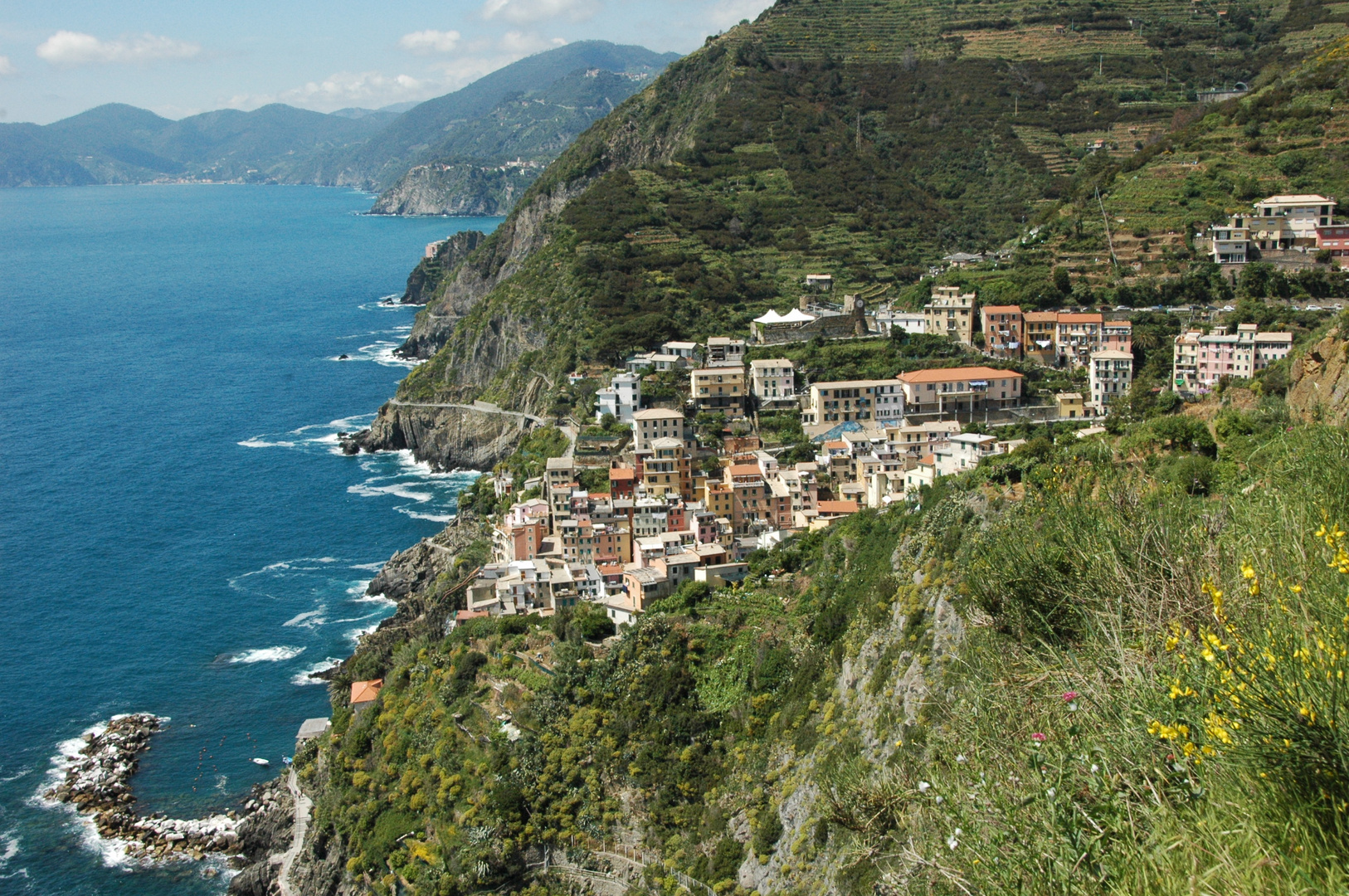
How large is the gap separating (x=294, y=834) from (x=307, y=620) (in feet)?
48.8

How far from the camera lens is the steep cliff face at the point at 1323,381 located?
21250mm

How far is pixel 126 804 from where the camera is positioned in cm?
3466

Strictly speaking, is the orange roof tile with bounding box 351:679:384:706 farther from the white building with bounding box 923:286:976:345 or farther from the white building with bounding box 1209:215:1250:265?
the white building with bounding box 1209:215:1250:265

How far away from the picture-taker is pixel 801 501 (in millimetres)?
41031

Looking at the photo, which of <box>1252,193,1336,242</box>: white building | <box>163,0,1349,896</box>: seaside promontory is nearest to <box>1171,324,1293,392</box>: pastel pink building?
<box>163,0,1349,896</box>: seaside promontory

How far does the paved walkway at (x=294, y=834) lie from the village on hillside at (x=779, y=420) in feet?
27.4

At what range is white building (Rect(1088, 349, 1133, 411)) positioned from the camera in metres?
44.5

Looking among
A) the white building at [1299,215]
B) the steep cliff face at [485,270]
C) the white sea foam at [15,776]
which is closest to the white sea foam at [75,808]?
the white sea foam at [15,776]

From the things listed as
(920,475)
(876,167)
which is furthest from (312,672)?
(876,167)

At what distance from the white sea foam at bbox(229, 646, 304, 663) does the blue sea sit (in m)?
0.10

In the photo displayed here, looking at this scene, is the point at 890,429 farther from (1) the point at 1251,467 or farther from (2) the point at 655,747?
(1) the point at 1251,467

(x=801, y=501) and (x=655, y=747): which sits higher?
(x=801, y=501)

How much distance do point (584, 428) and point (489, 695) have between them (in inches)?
797

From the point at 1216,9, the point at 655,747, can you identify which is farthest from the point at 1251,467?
the point at 1216,9
